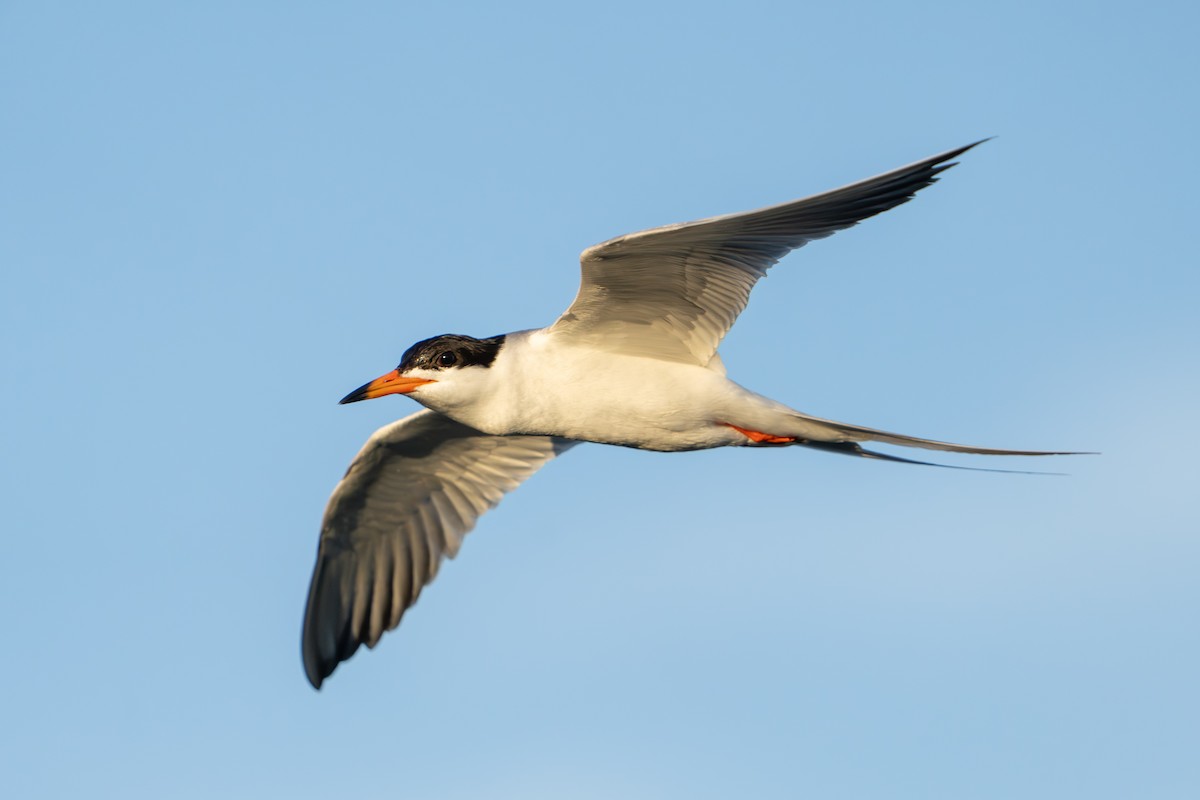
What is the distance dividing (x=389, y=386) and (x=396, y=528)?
8.56ft

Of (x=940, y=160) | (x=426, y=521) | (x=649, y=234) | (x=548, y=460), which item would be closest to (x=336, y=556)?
(x=426, y=521)

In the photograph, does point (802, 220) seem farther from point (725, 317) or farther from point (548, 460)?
point (548, 460)

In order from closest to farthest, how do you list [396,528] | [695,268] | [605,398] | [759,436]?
1. [695,268]
2. [605,398]
3. [759,436]
4. [396,528]

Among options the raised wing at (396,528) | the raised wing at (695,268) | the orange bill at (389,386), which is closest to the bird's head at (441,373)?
the orange bill at (389,386)

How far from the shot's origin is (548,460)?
39.3 ft

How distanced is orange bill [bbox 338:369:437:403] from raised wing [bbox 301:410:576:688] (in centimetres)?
199

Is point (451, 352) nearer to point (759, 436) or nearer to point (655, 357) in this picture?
point (655, 357)

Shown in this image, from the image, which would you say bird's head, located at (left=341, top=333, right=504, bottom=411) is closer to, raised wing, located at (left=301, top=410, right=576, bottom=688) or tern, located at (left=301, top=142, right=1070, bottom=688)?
tern, located at (left=301, top=142, right=1070, bottom=688)

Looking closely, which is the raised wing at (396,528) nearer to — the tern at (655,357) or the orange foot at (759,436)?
the tern at (655,357)

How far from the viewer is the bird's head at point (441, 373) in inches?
379

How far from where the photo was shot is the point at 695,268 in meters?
9.26

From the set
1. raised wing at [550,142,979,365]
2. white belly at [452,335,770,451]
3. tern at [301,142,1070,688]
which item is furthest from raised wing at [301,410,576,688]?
raised wing at [550,142,979,365]

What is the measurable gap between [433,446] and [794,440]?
132 inches

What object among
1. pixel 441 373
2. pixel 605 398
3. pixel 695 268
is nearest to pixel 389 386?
pixel 441 373
